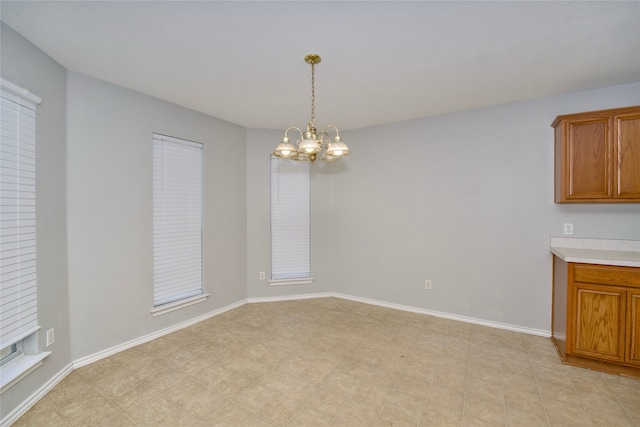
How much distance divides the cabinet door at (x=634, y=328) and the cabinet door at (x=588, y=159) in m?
0.91

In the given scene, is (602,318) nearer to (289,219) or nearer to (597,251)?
(597,251)

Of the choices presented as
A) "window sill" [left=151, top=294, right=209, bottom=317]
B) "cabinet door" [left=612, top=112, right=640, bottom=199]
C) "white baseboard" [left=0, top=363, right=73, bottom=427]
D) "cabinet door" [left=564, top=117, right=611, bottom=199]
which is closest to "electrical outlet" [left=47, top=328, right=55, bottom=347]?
"white baseboard" [left=0, top=363, right=73, bottom=427]

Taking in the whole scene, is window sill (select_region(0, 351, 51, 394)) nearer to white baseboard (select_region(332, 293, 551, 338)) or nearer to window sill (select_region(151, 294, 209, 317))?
window sill (select_region(151, 294, 209, 317))

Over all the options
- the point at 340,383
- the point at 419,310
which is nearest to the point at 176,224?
the point at 340,383

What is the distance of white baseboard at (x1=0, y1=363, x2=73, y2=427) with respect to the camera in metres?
1.80

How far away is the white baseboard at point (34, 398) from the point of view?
5.91 feet

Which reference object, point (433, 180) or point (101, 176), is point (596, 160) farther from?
point (101, 176)

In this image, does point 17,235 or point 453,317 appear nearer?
point 17,235

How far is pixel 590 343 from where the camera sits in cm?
237

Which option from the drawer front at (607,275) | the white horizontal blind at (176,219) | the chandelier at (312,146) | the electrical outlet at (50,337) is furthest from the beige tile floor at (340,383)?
the chandelier at (312,146)

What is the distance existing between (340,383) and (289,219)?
2522 millimetres

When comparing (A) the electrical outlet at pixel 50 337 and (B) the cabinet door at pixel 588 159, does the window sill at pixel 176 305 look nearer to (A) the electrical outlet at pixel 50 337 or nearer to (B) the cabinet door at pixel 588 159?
(A) the electrical outlet at pixel 50 337

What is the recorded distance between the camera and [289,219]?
4.31 metres

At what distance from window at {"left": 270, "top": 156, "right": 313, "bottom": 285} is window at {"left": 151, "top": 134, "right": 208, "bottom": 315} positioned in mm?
1101
